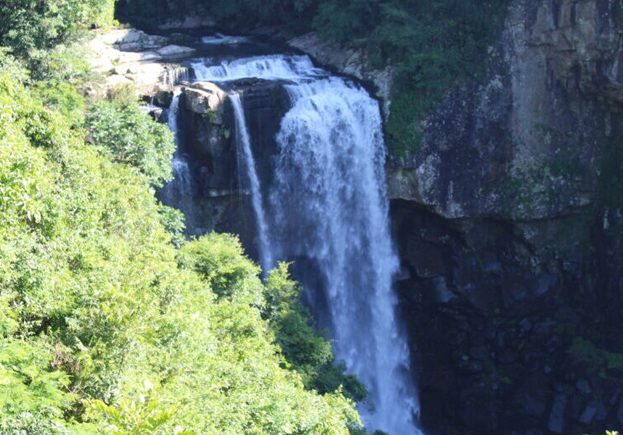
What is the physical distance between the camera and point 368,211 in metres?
24.3

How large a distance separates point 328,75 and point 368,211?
4803mm

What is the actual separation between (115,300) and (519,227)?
685 inches

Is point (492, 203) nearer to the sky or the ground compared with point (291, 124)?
nearer to the ground

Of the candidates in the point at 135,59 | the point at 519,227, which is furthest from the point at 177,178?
the point at 519,227

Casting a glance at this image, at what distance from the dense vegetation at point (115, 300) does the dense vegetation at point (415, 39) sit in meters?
7.92

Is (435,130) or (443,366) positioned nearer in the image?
(435,130)

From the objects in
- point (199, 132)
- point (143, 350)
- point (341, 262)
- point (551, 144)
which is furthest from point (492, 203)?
point (143, 350)

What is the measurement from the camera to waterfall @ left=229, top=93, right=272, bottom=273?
22125mm

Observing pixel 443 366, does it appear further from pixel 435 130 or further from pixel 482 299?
pixel 435 130

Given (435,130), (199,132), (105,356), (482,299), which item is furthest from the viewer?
(482,299)

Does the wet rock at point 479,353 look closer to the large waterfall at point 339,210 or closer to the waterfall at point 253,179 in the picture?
the large waterfall at point 339,210

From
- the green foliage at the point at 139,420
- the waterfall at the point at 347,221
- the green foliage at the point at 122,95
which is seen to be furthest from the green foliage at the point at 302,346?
the green foliage at the point at 139,420

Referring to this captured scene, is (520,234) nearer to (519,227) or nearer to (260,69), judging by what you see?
(519,227)

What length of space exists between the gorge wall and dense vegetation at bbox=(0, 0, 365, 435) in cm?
523
